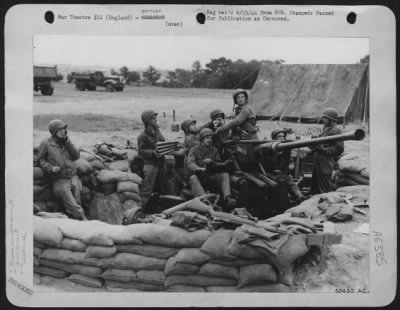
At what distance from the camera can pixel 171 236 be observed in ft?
11.3

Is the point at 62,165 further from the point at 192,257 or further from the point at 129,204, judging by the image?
the point at 192,257

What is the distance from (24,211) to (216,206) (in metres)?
1.13

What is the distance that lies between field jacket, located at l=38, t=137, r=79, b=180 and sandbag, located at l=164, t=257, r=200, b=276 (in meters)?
0.78

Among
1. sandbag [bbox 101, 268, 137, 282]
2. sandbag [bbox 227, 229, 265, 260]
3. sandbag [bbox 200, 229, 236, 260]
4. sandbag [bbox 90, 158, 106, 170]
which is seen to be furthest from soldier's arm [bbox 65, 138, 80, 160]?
sandbag [bbox 227, 229, 265, 260]

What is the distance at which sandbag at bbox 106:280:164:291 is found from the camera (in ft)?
11.7

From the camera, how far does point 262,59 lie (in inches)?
144

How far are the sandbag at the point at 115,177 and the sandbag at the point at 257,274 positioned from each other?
2.66 feet

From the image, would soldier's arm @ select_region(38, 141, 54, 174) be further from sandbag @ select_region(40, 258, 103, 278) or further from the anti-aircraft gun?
the anti-aircraft gun

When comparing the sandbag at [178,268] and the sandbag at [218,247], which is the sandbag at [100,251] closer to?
the sandbag at [178,268]

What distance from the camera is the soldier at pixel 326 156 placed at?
3.64 meters

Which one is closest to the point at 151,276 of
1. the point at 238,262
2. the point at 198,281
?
the point at 198,281

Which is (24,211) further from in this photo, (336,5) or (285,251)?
(336,5)

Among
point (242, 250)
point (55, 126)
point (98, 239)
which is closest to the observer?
point (242, 250)

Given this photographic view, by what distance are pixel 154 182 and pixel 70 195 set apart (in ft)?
1.62
